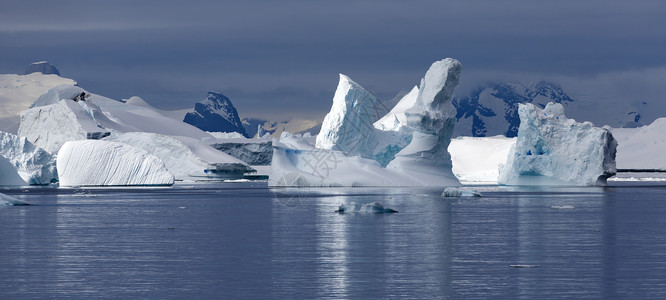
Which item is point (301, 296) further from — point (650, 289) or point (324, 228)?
point (324, 228)

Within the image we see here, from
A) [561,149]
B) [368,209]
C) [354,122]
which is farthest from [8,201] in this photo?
[561,149]

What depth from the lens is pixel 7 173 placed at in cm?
7006

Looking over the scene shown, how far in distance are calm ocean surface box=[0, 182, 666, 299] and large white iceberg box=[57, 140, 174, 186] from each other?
3551 centimetres

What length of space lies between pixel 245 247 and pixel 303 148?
45.6 m

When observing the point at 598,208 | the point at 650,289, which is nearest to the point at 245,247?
the point at 650,289

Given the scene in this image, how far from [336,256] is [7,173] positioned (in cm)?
5632

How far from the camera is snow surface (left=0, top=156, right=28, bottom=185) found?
69125mm

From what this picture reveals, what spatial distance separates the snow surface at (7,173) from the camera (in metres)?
69.1

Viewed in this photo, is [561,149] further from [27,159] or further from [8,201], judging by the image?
[27,159]

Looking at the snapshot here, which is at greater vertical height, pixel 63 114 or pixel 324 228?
pixel 63 114

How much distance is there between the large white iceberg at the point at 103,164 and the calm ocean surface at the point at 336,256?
35511 millimetres

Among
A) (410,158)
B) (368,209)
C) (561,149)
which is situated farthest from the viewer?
(561,149)

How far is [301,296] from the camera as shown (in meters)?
13.4

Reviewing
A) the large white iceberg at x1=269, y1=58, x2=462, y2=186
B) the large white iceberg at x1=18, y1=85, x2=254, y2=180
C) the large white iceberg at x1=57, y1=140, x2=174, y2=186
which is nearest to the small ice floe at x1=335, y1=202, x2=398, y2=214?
the large white iceberg at x1=269, y1=58, x2=462, y2=186
